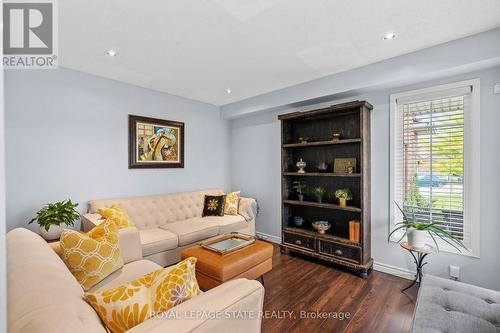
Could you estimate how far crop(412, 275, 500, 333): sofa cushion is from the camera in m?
1.28

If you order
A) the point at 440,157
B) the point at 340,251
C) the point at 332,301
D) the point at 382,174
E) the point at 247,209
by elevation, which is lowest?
the point at 332,301

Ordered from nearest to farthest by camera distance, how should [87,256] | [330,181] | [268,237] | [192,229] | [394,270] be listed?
[87,256]
[394,270]
[192,229]
[330,181]
[268,237]

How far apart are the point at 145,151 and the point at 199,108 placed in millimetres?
1321

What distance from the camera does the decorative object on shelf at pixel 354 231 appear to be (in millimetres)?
2896

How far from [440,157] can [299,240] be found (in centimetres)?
199

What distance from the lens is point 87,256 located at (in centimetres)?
163

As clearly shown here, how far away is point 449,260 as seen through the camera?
8.22 feet

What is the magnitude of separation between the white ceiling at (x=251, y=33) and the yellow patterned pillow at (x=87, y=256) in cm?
174

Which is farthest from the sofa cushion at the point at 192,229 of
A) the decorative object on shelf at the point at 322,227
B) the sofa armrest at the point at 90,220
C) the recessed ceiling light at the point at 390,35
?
the recessed ceiling light at the point at 390,35

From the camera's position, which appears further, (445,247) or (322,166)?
(322,166)

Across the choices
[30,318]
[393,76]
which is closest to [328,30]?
[393,76]

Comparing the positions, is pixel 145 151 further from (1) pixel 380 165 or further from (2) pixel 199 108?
(1) pixel 380 165

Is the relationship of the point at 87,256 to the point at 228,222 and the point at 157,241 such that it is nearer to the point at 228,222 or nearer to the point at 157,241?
the point at 157,241

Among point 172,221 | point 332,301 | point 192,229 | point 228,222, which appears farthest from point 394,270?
point 172,221
